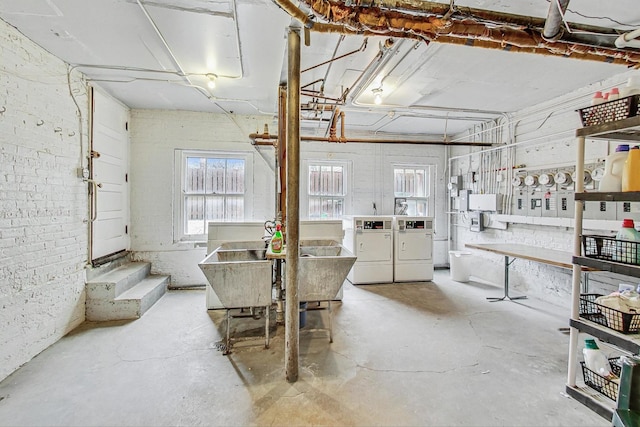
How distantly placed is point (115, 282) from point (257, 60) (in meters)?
3.10

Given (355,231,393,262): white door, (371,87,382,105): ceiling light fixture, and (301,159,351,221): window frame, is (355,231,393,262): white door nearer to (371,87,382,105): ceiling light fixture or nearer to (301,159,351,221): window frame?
(301,159,351,221): window frame

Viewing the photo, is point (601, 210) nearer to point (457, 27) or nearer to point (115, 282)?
point (457, 27)

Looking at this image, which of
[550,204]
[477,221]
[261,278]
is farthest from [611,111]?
[477,221]

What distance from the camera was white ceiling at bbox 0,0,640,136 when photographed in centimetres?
220

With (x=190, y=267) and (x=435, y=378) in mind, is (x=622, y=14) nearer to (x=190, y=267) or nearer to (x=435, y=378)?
(x=435, y=378)

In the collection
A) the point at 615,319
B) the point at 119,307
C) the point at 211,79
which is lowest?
the point at 119,307

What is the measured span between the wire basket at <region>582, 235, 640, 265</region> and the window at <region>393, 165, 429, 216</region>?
3.73 m

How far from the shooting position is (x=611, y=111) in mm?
1901

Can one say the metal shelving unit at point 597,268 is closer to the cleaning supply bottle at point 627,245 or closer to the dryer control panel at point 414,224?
the cleaning supply bottle at point 627,245

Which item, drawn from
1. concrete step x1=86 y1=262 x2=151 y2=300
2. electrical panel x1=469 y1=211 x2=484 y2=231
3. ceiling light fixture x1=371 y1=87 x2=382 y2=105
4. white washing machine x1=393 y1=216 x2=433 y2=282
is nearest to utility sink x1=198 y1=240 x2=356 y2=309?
concrete step x1=86 y1=262 x2=151 y2=300

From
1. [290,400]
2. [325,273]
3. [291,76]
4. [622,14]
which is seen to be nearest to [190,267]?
[325,273]

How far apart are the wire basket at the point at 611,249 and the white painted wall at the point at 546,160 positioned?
5.97ft

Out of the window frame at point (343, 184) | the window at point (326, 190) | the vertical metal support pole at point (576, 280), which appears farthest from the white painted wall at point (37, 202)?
the vertical metal support pole at point (576, 280)

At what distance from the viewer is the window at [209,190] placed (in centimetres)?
482
